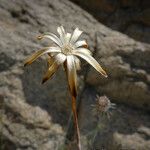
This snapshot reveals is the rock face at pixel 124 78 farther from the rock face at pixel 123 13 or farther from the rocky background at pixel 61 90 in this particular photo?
the rock face at pixel 123 13

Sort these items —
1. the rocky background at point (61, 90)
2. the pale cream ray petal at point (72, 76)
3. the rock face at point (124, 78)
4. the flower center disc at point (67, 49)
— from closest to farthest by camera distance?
1. the pale cream ray petal at point (72, 76)
2. the flower center disc at point (67, 49)
3. the rocky background at point (61, 90)
4. the rock face at point (124, 78)

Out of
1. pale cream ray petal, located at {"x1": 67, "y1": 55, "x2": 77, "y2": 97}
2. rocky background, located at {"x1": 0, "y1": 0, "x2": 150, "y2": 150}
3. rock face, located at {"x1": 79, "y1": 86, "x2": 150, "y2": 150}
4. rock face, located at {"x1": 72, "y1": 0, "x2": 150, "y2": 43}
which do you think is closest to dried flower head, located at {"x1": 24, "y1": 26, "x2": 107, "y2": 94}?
pale cream ray petal, located at {"x1": 67, "y1": 55, "x2": 77, "y2": 97}

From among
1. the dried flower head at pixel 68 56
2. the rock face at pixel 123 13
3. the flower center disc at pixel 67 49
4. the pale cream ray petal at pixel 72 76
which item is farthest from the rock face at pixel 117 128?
the rock face at pixel 123 13

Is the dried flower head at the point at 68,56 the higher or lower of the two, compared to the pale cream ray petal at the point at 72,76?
higher

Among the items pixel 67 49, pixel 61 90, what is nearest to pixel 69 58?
pixel 67 49

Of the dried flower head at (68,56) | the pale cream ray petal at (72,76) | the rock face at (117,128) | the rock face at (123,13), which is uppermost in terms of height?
the rock face at (123,13)

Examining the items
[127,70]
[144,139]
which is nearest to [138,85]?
[127,70]

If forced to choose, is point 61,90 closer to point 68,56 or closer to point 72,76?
point 68,56

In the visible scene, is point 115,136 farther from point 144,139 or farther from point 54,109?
point 54,109
